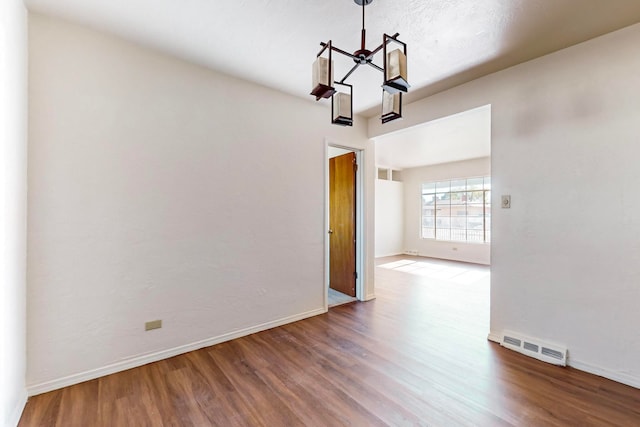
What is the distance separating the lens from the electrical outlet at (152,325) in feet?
7.66

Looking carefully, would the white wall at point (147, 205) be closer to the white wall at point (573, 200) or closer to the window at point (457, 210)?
the white wall at point (573, 200)

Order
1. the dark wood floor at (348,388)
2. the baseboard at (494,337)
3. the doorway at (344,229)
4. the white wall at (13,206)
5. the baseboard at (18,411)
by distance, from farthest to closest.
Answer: the doorway at (344,229) → the baseboard at (494,337) → the dark wood floor at (348,388) → the baseboard at (18,411) → the white wall at (13,206)

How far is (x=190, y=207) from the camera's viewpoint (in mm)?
2543

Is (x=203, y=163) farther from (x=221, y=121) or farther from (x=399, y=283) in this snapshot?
(x=399, y=283)

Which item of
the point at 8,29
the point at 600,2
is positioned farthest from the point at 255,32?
the point at 600,2

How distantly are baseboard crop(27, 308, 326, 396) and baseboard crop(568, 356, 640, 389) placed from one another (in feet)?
8.65

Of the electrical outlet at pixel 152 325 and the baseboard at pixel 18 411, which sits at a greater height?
the electrical outlet at pixel 152 325

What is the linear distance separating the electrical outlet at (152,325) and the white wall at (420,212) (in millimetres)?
6742

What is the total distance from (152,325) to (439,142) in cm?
541

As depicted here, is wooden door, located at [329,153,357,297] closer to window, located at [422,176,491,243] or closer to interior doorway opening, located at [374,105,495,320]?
interior doorway opening, located at [374,105,495,320]

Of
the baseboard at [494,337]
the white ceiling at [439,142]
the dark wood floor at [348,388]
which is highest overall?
the white ceiling at [439,142]

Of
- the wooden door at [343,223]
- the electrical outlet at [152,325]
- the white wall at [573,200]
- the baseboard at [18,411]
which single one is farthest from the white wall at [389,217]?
the baseboard at [18,411]

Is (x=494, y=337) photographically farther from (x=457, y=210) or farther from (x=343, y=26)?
(x=457, y=210)

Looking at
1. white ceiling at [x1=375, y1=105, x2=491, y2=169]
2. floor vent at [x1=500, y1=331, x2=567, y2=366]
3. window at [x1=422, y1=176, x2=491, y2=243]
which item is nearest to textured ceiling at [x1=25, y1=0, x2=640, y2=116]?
white ceiling at [x1=375, y1=105, x2=491, y2=169]
